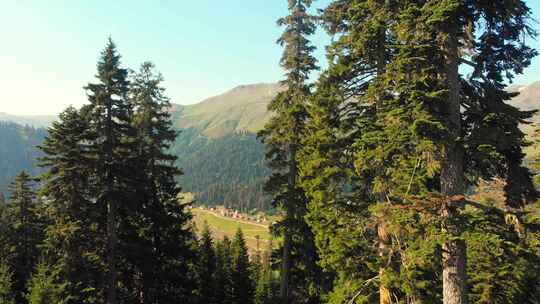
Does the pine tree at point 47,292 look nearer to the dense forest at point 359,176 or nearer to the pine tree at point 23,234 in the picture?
the dense forest at point 359,176

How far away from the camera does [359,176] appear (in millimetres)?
14203

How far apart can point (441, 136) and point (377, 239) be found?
216 inches

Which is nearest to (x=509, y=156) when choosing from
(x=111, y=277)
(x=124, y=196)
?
(x=124, y=196)

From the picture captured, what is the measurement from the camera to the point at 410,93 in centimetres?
939

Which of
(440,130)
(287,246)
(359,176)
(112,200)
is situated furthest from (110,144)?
(440,130)

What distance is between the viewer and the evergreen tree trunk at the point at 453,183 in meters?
9.52

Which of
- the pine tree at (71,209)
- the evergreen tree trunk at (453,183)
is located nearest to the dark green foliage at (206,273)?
the pine tree at (71,209)

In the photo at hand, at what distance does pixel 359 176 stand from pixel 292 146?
9174 mm

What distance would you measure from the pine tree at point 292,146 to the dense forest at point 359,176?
0.08m

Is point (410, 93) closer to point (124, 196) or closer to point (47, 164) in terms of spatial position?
point (124, 196)

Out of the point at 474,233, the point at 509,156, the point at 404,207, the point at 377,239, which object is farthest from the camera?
the point at 377,239

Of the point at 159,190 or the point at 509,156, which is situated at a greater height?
the point at 509,156

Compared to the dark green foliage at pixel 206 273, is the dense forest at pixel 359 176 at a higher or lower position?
higher

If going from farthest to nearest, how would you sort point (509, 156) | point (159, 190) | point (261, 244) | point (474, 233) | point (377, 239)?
point (261, 244)
point (159, 190)
point (377, 239)
point (509, 156)
point (474, 233)
